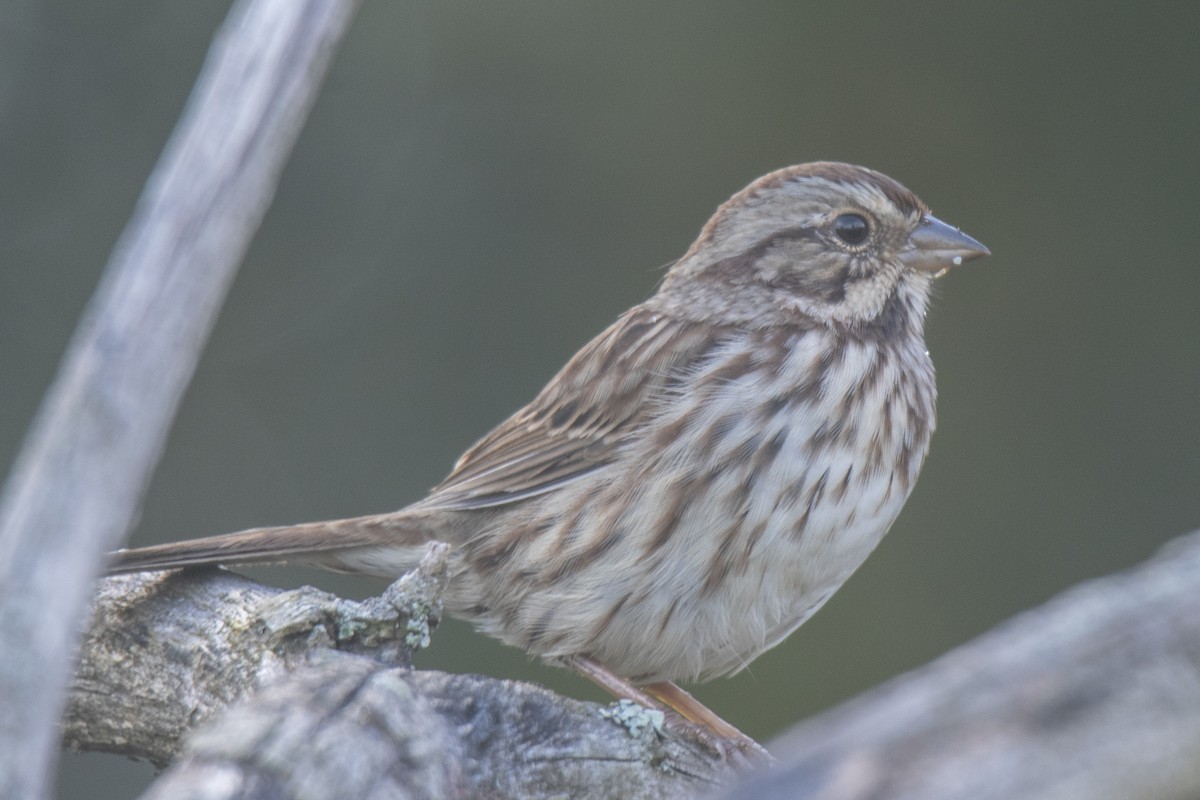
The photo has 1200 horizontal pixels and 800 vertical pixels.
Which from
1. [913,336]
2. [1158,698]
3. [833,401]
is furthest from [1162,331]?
[1158,698]

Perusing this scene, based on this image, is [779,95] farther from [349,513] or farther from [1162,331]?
[349,513]

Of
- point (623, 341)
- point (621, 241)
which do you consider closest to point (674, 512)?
point (623, 341)

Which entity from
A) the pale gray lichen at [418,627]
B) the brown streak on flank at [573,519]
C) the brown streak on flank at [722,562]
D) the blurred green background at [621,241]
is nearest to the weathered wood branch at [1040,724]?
the pale gray lichen at [418,627]

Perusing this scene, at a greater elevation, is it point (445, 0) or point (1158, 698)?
point (445, 0)

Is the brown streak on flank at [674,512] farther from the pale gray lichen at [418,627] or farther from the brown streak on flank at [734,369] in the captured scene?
the pale gray lichen at [418,627]

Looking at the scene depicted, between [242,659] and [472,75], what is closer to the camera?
[242,659]

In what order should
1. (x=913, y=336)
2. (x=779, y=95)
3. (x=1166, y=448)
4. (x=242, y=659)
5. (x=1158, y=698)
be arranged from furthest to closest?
(x=779, y=95) < (x=1166, y=448) < (x=913, y=336) < (x=242, y=659) < (x=1158, y=698)

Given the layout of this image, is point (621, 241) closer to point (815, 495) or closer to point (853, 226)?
point (853, 226)

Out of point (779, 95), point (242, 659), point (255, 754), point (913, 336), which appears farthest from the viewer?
point (779, 95)
